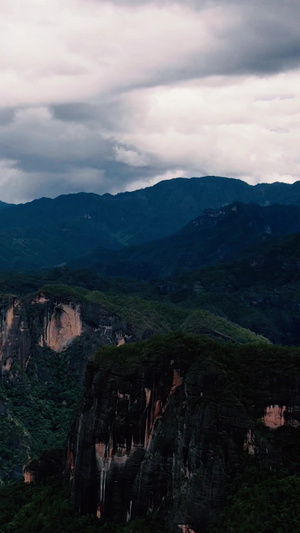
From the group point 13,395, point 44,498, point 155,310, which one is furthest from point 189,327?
point 44,498

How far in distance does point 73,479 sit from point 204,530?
15.0m

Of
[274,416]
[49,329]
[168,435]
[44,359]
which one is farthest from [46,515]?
[49,329]

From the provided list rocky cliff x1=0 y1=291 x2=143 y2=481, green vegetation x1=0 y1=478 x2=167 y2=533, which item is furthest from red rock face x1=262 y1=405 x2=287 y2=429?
rocky cliff x1=0 y1=291 x2=143 y2=481

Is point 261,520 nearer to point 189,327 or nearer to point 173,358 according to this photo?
point 173,358

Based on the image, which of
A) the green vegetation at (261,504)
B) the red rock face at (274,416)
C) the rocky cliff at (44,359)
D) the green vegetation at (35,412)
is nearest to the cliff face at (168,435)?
the red rock face at (274,416)

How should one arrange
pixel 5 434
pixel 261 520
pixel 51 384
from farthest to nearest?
pixel 51 384 < pixel 5 434 < pixel 261 520

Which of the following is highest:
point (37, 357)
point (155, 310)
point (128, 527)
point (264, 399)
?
point (155, 310)

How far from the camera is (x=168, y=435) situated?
51.6 m

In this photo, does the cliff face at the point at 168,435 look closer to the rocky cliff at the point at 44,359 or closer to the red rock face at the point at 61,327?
the rocky cliff at the point at 44,359

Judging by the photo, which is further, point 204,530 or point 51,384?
point 51,384

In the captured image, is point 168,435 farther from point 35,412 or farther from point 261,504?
point 35,412

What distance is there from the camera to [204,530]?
1850 inches

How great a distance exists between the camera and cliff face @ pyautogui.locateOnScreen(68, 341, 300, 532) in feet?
158

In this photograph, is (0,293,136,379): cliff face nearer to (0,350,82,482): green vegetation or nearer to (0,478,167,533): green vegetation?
(0,350,82,482): green vegetation
